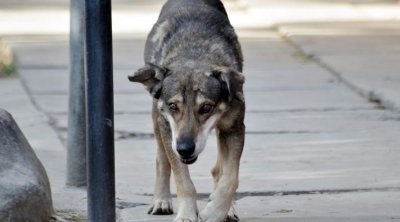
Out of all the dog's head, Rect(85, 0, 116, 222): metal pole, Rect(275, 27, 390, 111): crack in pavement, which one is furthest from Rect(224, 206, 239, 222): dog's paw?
Rect(275, 27, 390, 111): crack in pavement

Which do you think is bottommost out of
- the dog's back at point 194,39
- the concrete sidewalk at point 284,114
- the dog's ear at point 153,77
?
the concrete sidewalk at point 284,114

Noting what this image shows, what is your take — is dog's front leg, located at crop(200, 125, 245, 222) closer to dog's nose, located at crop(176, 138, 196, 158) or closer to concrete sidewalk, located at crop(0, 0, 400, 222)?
concrete sidewalk, located at crop(0, 0, 400, 222)

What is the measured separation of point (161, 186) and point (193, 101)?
1.08 m

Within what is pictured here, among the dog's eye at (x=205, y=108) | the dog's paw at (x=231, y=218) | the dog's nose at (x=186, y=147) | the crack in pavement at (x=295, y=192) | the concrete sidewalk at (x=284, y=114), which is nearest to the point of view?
the dog's nose at (x=186, y=147)

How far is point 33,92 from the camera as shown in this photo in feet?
38.2

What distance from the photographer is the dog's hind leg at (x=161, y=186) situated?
285 inches

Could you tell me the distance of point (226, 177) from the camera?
22.3ft

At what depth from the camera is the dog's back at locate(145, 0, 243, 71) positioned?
7.12m

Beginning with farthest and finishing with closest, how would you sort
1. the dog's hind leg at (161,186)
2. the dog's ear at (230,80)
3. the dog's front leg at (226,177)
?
1. the dog's hind leg at (161,186)
2. the dog's front leg at (226,177)
3. the dog's ear at (230,80)

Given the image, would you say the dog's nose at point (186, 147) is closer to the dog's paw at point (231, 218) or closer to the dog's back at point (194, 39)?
the dog's back at point (194, 39)

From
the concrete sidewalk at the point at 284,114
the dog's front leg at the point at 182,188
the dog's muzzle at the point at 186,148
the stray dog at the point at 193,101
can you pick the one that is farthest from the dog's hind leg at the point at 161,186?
the dog's muzzle at the point at 186,148

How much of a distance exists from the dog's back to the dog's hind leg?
20.1 inches

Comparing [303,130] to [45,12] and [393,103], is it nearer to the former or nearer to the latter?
[393,103]

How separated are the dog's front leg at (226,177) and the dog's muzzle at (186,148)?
0.53 m
